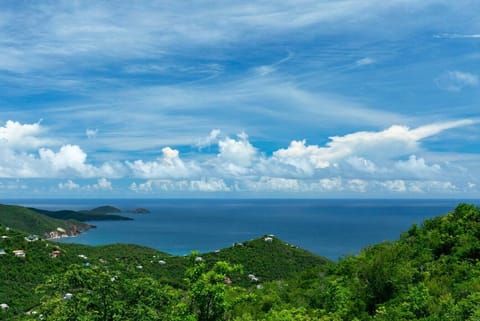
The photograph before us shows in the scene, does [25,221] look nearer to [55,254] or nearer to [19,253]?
[55,254]

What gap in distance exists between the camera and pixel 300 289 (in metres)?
34.7

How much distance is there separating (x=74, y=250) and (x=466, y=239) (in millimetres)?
69179

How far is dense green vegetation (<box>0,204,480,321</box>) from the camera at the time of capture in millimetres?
18609

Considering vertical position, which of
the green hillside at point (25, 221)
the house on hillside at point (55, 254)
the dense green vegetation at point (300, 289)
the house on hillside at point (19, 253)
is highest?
the dense green vegetation at point (300, 289)

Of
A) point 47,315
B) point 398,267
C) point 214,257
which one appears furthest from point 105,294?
point 214,257

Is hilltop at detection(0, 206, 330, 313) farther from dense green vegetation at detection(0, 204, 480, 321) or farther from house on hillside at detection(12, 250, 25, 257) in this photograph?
house on hillside at detection(12, 250, 25, 257)

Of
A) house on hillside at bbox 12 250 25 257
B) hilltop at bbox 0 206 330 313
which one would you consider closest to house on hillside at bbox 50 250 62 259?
hilltop at bbox 0 206 330 313

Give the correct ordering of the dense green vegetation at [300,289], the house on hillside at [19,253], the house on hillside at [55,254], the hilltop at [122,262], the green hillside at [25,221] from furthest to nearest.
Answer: the green hillside at [25,221] < the house on hillside at [55,254] < the house on hillside at [19,253] < the hilltop at [122,262] < the dense green vegetation at [300,289]

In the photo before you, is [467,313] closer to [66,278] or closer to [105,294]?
[105,294]

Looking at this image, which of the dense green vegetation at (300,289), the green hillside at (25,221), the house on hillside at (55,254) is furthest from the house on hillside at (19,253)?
the green hillside at (25,221)

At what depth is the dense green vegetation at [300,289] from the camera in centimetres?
1861

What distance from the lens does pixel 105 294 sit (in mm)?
18719

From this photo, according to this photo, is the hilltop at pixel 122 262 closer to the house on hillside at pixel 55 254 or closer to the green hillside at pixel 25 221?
the house on hillside at pixel 55 254

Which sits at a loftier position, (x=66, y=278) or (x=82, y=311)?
(x=66, y=278)
